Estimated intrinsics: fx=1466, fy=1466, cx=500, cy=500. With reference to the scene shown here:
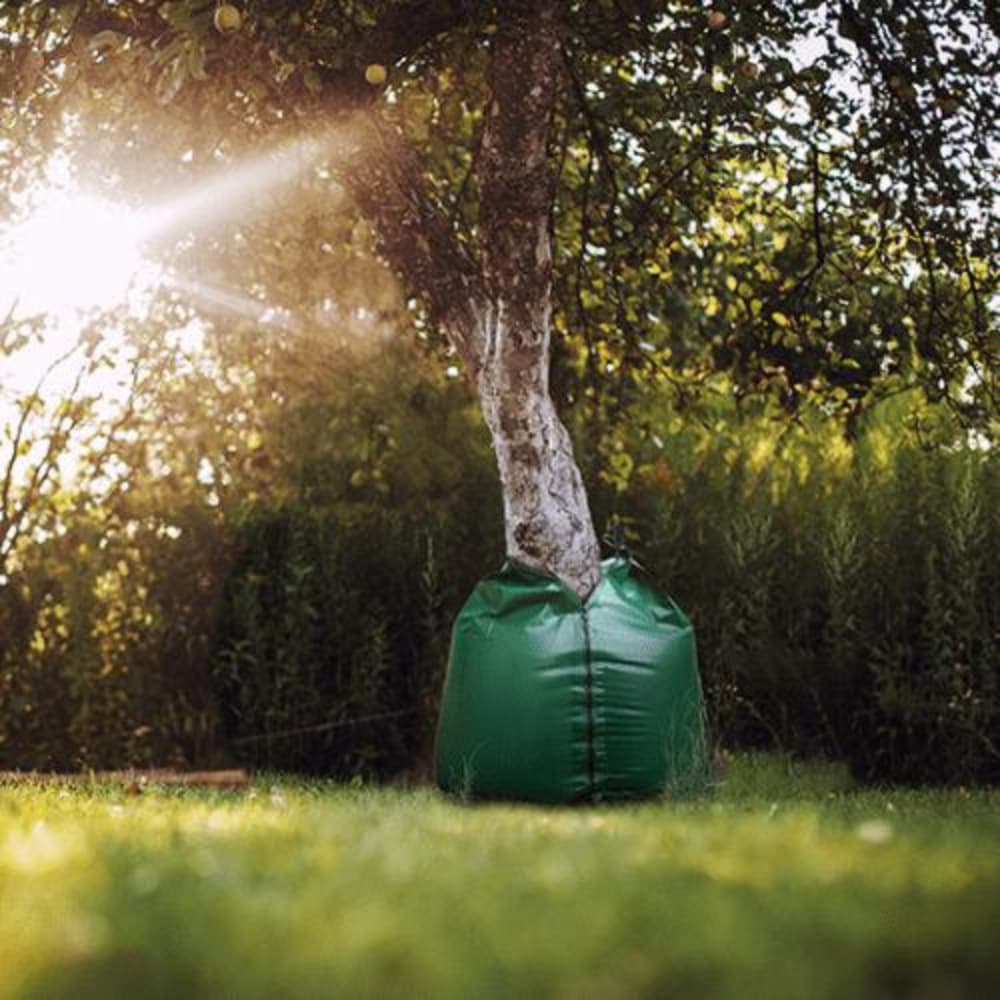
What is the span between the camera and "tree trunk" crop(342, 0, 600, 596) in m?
7.10

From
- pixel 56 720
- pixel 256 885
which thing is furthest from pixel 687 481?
pixel 256 885

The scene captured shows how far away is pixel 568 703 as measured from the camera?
6.59 meters

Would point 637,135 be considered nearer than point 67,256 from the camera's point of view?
Yes

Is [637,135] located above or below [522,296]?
above

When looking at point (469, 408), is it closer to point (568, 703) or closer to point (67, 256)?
point (67, 256)

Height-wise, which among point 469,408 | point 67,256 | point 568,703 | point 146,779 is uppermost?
Result: point 67,256

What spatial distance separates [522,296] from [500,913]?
5001mm

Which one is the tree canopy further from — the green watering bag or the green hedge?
the green watering bag

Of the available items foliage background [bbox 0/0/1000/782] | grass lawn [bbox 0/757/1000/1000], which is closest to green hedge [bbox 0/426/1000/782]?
foliage background [bbox 0/0/1000/782]

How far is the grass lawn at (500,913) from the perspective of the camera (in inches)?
83.2

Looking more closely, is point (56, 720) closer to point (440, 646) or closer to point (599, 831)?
point (440, 646)

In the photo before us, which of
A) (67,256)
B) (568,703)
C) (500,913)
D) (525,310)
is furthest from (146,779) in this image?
(500,913)

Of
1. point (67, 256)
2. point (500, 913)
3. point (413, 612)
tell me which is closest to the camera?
point (500, 913)

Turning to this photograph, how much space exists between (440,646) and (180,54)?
4.51 metres
